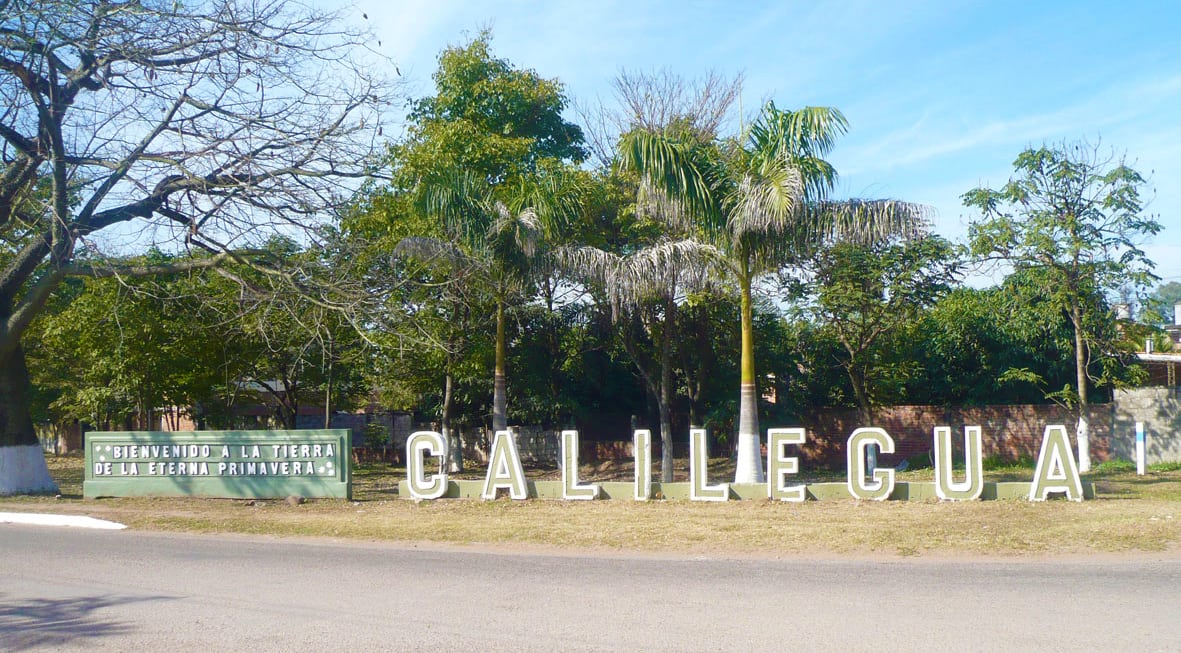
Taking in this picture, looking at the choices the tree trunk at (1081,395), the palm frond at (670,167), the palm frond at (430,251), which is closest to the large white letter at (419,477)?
the palm frond at (430,251)

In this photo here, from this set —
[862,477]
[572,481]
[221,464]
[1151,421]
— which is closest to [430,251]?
[221,464]

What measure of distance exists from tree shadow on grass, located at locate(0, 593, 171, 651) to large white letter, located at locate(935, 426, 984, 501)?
38.4 feet

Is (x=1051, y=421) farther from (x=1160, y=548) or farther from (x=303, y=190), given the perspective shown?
(x=303, y=190)

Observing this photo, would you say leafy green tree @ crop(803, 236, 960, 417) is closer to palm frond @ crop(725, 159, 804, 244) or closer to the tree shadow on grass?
palm frond @ crop(725, 159, 804, 244)

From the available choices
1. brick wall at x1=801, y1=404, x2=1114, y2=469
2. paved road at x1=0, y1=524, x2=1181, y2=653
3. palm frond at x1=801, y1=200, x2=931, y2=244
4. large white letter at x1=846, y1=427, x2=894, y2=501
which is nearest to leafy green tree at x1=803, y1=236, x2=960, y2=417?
brick wall at x1=801, y1=404, x2=1114, y2=469

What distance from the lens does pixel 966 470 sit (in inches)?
Result: 617

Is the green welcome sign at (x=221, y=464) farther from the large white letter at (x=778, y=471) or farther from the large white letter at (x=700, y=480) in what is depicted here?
the large white letter at (x=778, y=471)

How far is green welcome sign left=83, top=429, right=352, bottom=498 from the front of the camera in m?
17.9

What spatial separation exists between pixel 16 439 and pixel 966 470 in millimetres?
17747

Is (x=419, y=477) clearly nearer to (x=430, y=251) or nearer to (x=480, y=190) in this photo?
(x=430, y=251)

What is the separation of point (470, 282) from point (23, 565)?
11443mm

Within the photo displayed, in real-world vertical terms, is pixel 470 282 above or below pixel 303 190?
below

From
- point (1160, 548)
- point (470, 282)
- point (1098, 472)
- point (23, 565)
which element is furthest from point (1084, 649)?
point (1098, 472)

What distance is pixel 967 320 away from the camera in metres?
26.8
